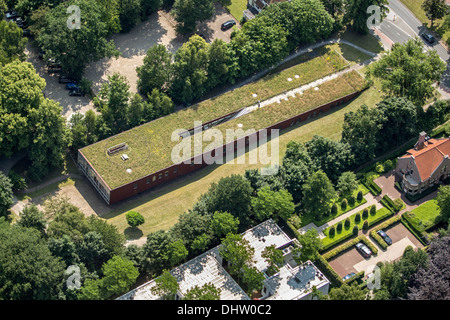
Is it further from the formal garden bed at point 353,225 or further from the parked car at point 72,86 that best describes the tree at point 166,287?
the parked car at point 72,86

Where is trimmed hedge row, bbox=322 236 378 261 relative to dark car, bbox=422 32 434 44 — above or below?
below

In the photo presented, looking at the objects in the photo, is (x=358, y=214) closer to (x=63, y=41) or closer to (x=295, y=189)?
(x=295, y=189)

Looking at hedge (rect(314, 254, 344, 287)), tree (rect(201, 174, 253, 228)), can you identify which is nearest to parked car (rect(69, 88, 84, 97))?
tree (rect(201, 174, 253, 228))

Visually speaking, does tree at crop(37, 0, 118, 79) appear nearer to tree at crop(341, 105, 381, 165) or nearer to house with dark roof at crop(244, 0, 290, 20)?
house with dark roof at crop(244, 0, 290, 20)

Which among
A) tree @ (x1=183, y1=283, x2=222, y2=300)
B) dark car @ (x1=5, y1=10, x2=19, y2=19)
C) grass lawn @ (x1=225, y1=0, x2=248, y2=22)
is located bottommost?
tree @ (x1=183, y1=283, x2=222, y2=300)

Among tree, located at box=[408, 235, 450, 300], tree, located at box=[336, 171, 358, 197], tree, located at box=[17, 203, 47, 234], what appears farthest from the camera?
tree, located at box=[336, 171, 358, 197]

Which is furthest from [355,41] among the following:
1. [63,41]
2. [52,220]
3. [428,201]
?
[52,220]

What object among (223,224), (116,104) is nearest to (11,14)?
(116,104)

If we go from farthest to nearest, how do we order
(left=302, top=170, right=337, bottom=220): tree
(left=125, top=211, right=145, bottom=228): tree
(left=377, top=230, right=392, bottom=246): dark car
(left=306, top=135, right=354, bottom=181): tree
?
(left=306, top=135, right=354, bottom=181): tree < (left=302, top=170, right=337, bottom=220): tree < (left=377, top=230, right=392, bottom=246): dark car < (left=125, top=211, right=145, bottom=228): tree
